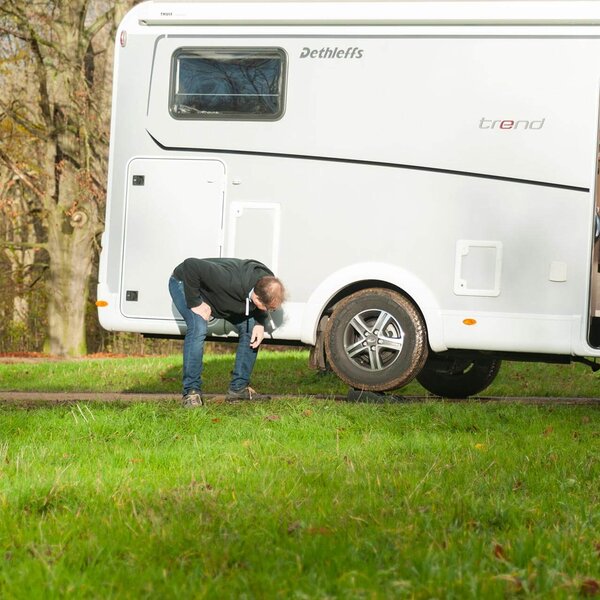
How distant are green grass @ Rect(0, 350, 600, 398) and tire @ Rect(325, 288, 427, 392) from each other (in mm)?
1973

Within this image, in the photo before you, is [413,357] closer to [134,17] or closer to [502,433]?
[502,433]

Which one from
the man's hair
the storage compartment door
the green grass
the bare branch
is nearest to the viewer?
the man's hair

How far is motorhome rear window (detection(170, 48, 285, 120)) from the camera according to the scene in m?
9.19

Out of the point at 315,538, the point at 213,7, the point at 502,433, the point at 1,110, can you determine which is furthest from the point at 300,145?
the point at 1,110

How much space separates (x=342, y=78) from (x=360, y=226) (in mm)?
1340

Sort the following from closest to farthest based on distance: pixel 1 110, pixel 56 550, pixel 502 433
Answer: pixel 56 550 → pixel 502 433 → pixel 1 110

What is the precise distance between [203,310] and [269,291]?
66cm

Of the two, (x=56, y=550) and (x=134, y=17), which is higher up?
(x=134, y=17)

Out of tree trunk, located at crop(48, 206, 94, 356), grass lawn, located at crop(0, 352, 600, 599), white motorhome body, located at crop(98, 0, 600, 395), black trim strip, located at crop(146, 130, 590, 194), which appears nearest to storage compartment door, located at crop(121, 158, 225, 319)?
white motorhome body, located at crop(98, 0, 600, 395)

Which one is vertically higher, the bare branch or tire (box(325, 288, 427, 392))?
the bare branch

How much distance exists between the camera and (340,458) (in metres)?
5.73

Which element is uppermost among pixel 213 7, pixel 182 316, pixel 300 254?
pixel 213 7

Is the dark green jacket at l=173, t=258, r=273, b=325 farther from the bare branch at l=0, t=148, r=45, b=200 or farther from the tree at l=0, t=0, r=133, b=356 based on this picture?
the bare branch at l=0, t=148, r=45, b=200

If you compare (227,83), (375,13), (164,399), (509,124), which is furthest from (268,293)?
(375,13)
